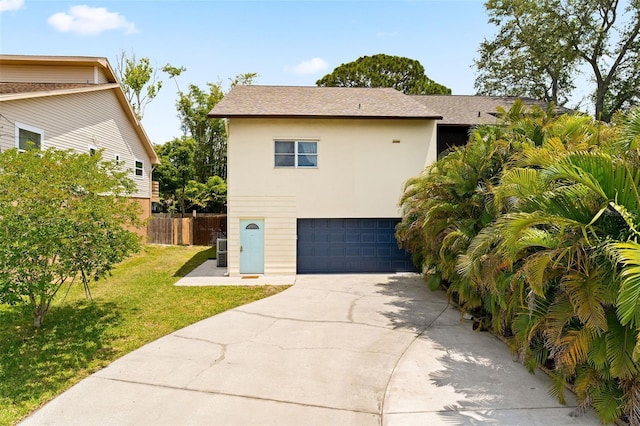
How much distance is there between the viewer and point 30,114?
40.7 feet

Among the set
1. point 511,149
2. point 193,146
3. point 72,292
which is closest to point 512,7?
point 511,149

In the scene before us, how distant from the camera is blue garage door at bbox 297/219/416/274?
13.1 m

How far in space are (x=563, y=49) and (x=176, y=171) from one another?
26719 mm

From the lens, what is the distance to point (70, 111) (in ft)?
47.5

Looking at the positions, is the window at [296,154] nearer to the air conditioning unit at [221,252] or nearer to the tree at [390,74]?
the air conditioning unit at [221,252]

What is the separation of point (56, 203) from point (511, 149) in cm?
902

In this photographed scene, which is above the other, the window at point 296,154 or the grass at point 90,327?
the window at point 296,154

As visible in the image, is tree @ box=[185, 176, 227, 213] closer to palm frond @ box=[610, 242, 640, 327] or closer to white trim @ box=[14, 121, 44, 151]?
white trim @ box=[14, 121, 44, 151]

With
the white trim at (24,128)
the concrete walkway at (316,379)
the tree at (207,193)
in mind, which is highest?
the white trim at (24,128)

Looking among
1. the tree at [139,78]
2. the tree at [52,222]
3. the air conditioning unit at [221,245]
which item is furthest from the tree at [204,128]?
the tree at [52,222]

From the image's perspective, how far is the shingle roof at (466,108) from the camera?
14723 mm

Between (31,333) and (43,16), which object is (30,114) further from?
(31,333)

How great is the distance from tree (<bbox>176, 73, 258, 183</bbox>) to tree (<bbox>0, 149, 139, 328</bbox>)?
76.2 feet

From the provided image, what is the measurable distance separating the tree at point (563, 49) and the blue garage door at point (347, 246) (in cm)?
1687
